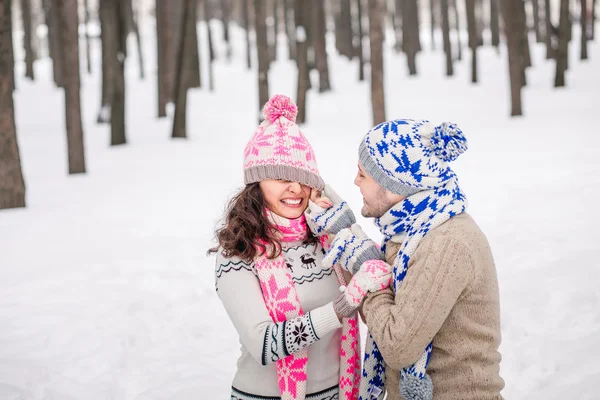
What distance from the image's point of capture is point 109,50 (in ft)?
48.5

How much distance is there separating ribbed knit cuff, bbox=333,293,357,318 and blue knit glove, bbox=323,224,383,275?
124mm

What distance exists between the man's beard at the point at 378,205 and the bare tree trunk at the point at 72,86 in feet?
30.8

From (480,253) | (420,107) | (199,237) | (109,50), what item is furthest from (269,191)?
(420,107)

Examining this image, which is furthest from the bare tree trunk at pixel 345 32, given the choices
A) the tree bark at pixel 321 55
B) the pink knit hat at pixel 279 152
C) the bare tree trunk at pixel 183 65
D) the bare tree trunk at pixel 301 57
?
the pink knit hat at pixel 279 152

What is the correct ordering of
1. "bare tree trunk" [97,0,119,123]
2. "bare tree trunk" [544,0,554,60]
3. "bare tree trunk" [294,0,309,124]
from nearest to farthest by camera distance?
"bare tree trunk" [97,0,119,123], "bare tree trunk" [294,0,309,124], "bare tree trunk" [544,0,554,60]

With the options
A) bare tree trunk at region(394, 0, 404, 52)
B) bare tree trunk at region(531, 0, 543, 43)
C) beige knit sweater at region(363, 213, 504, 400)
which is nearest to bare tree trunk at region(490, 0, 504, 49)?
bare tree trunk at region(531, 0, 543, 43)

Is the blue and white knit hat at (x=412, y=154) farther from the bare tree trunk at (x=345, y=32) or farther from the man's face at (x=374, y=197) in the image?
the bare tree trunk at (x=345, y=32)

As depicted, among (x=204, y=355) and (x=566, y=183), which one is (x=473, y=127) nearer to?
(x=566, y=183)

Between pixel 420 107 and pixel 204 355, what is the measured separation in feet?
45.9

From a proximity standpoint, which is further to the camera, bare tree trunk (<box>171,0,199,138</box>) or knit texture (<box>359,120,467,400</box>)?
bare tree trunk (<box>171,0,199,138</box>)

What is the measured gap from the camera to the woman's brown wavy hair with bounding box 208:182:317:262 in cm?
257

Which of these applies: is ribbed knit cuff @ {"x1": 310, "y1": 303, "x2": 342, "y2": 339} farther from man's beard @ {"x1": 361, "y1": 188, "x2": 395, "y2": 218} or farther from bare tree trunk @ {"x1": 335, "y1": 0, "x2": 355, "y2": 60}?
bare tree trunk @ {"x1": 335, "y1": 0, "x2": 355, "y2": 60}

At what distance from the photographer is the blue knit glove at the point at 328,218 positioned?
2596 millimetres

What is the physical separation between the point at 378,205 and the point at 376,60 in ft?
33.5
